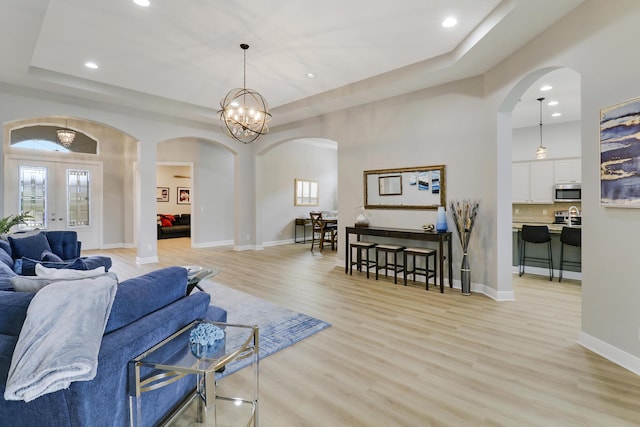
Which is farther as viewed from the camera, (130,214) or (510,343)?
(130,214)

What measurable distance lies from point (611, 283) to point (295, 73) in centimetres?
472

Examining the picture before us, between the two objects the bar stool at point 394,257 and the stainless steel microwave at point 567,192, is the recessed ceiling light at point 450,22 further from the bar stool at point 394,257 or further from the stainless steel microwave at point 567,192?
the stainless steel microwave at point 567,192

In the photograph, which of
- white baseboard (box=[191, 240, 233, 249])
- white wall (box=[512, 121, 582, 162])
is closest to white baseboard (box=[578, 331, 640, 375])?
white wall (box=[512, 121, 582, 162])

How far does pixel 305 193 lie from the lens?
1056 centimetres

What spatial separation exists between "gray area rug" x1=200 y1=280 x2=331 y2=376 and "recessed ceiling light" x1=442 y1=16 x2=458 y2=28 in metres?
3.71

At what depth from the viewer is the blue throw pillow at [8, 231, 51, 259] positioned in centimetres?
392

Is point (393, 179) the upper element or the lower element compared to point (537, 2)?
lower

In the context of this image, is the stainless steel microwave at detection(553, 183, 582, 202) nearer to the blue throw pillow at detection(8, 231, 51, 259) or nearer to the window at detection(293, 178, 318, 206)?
the window at detection(293, 178, 318, 206)

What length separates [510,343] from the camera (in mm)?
2875

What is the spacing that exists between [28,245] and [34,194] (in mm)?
5099

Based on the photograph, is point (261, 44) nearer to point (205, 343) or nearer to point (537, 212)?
point (205, 343)

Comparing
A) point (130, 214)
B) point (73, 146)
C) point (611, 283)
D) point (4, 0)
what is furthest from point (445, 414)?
point (73, 146)

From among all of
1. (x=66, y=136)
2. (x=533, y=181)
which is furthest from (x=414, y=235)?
(x=66, y=136)

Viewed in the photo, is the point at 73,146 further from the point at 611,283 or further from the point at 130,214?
the point at 611,283
